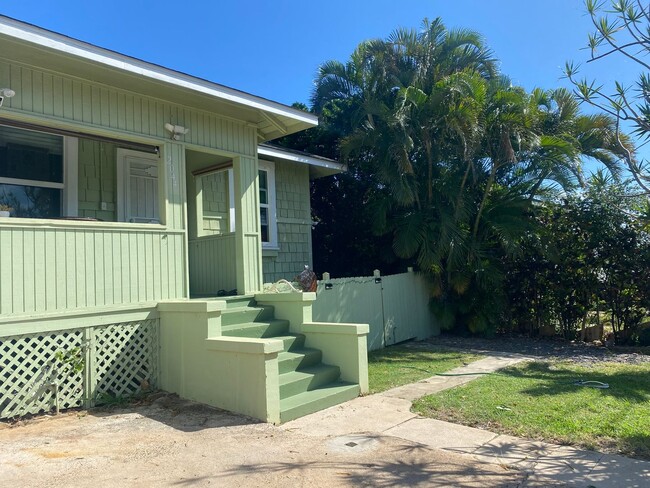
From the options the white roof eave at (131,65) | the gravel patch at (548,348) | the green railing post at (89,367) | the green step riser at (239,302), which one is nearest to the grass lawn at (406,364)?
the gravel patch at (548,348)

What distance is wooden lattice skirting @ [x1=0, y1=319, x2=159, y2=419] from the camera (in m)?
5.52

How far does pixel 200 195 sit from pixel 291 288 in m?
3.10

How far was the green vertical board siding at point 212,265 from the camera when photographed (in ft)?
28.3

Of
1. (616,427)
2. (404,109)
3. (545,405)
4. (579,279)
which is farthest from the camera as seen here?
(579,279)

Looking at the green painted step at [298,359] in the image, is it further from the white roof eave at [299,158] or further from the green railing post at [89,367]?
the white roof eave at [299,158]

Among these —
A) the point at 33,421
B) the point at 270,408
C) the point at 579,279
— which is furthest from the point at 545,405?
the point at 579,279

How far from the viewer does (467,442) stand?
15.5 ft

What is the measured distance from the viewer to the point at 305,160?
11.4 m

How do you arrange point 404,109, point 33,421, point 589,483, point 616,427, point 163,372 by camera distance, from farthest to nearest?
1. point 404,109
2. point 163,372
3. point 33,421
4. point 616,427
5. point 589,483

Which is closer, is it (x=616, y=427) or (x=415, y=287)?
(x=616, y=427)

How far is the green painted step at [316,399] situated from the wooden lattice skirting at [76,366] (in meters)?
2.14

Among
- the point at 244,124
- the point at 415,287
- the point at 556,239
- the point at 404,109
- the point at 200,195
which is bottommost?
the point at 415,287

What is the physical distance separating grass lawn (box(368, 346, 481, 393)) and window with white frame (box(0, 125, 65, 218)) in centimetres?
557

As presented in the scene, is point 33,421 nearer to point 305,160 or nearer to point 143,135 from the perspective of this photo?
point 143,135
